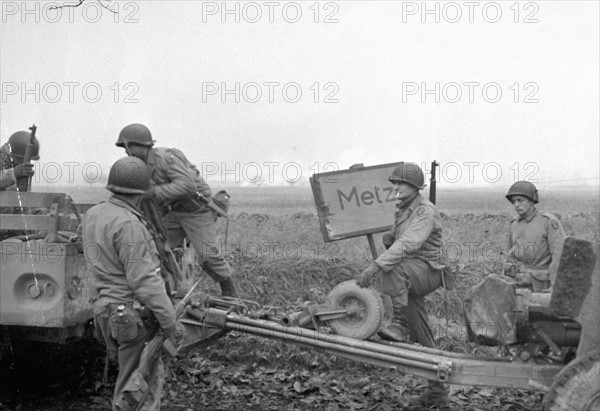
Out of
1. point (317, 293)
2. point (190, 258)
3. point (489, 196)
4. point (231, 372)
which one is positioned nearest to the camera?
point (231, 372)

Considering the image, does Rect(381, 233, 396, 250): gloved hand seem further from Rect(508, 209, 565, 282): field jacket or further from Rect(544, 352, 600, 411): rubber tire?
Rect(544, 352, 600, 411): rubber tire

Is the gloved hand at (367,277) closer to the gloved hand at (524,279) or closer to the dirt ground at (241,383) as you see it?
the dirt ground at (241,383)

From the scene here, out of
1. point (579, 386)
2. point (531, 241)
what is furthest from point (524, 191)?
point (579, 386)

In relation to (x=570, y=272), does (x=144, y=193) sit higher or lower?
higher

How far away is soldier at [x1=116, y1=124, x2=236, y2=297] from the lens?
634 cm

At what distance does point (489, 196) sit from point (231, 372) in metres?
23.8

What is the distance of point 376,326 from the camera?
535cm

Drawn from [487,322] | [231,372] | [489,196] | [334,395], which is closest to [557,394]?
[487,322]

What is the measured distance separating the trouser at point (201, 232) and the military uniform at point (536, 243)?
2.84 meters

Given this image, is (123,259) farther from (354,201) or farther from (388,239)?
(388,239)

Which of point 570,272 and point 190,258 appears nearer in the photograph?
point 570,272

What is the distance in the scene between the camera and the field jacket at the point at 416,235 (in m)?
5.73

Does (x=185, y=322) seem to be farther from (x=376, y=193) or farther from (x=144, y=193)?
(x=376, y=193)

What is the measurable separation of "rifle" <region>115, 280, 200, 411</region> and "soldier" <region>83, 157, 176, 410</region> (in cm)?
4
